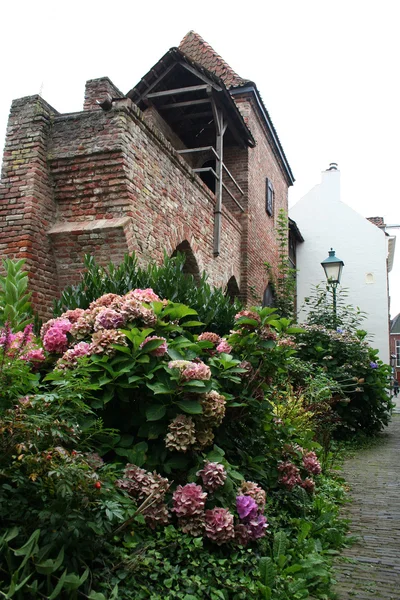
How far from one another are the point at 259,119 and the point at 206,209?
5758mm

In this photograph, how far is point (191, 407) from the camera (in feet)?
9.09

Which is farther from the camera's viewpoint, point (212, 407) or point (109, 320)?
point (109, 320)

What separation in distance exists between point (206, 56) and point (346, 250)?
35.8 ft

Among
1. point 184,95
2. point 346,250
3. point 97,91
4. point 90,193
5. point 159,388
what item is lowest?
point 159,388

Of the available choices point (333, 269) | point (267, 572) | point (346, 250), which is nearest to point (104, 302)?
point (267, 572)

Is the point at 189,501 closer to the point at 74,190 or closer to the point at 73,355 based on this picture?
the point at 73,355

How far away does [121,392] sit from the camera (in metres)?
2.87

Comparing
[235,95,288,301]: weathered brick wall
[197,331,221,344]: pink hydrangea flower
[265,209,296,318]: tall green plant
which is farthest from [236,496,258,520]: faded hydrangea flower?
[265,209,296,318]: tall green plant

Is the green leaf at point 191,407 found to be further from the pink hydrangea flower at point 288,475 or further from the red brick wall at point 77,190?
the red brick wall at point 77,190

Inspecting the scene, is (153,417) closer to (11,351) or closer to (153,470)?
(153,470)

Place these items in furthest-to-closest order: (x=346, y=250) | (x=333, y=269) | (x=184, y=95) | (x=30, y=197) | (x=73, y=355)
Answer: (x=346, y=250), (x=184, y=95), (x=333, y=269), (x=30, y=197), (x=73, y=355)

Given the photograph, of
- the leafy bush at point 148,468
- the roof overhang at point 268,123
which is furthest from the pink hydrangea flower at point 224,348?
the roof overhang at point 268,123

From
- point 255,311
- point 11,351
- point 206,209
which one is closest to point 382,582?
point 255,311

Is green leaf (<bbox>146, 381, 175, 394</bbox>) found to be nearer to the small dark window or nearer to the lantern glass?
the lantern glass
